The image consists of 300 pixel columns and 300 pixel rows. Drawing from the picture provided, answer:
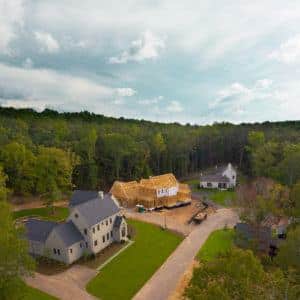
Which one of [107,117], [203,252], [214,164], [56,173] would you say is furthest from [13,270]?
[107,117]

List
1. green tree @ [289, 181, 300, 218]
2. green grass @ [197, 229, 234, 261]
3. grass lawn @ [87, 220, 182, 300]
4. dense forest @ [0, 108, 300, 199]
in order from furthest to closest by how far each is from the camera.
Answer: dense forest @ [0, 108, 300, 199] < green grass @ [197, 229, 234, 261] < green tree @ [289, 181, 300, 218] < grass lawn @ [87, 220, 182, 300]

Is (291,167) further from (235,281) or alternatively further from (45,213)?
(45,213)

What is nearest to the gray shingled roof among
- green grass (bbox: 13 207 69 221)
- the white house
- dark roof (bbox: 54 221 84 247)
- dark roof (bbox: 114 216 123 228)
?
the white house

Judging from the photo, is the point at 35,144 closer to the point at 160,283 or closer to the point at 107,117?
the point at 160,283

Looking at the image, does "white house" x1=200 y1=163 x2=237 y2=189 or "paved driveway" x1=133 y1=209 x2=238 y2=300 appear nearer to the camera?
"paved driveway" x1=133 y1=209 x2=238 y2=300

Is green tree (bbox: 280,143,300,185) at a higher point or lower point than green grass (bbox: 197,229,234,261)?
higher

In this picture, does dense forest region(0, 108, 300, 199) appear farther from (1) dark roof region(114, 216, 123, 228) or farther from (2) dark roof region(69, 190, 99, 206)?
(1) dark roof region(114, 216, 123, 228)
